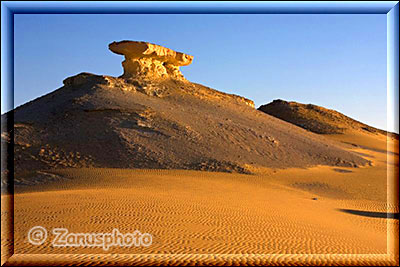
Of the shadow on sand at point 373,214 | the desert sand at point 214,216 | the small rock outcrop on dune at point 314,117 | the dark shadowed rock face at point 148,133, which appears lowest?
the shadow on sand at point 373,214

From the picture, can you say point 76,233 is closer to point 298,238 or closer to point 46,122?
point 298,238

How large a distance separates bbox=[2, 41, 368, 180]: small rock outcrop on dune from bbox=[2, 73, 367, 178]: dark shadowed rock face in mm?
62

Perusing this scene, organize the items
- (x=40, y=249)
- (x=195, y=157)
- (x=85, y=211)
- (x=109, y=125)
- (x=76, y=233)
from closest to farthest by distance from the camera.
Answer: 1. (x=40, y=249)
2. (x=76, y=233)
3. (x=85, y=211)
4. (x=195, y=157)
5. (x=109, y=125)

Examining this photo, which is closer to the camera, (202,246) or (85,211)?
(202,246)

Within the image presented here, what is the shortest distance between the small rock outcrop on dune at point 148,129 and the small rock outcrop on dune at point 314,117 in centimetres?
A: 1996

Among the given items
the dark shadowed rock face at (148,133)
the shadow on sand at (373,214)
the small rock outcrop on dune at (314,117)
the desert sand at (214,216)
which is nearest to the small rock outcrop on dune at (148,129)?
the dark shadowed rock face at (148,133)

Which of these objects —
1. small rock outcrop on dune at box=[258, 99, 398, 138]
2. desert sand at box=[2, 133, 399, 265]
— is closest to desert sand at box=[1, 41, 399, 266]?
desert sand at box=[2, 133, 399, 265]

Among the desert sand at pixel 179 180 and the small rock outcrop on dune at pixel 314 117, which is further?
the small rock outcrop on dune at pixel 314 117

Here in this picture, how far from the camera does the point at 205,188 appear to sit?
19578 mm

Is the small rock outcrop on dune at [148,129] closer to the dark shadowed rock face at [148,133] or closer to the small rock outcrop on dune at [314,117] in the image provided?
the dark shadowed rock face at [148,133]

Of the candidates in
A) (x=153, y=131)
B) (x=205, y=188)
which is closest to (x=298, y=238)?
Answer: (x=205, y=188)

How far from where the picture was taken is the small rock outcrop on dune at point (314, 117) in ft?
192

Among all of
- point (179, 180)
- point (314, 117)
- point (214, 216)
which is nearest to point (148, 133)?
point (179, 180)

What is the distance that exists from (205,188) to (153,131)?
10.1 m
